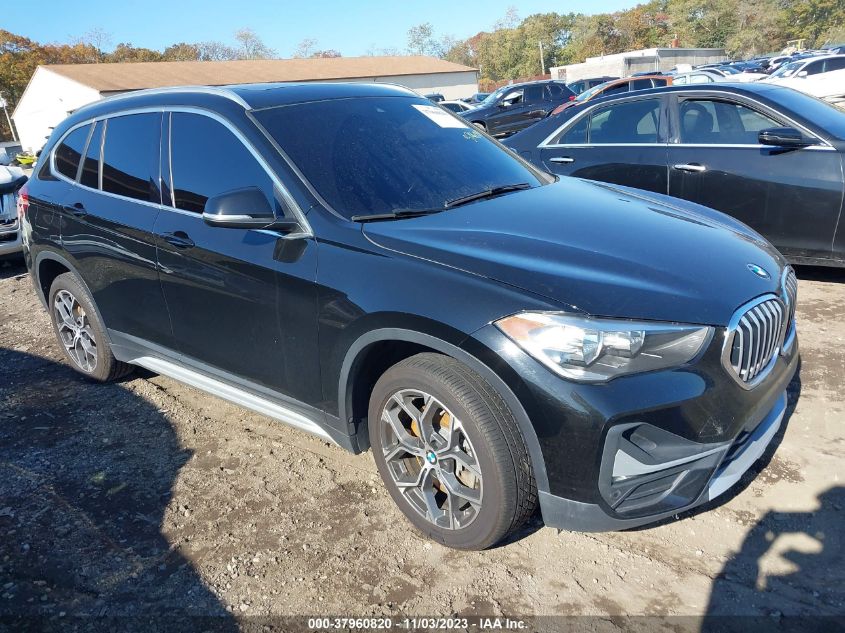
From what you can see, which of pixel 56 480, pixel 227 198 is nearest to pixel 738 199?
pixel 227 198

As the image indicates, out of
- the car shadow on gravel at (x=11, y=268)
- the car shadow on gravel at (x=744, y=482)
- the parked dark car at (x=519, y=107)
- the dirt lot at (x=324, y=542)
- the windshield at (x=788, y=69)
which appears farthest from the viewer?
the windshield at (x=788, y=69)

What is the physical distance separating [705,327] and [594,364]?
0.44 metres

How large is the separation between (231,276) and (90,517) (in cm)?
135

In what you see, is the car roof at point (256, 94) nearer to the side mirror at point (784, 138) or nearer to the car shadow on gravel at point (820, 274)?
the side mirror at point (784, 138)

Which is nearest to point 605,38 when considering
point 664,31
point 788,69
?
point 664,31

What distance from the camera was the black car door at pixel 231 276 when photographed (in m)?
2.92

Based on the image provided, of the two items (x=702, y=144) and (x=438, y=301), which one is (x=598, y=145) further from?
(x=438, y=301)

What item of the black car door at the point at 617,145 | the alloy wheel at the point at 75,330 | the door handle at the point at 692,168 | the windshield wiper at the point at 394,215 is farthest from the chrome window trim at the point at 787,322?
the alloy wheel at the point at 75,330

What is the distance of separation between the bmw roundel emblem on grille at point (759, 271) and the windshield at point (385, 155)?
125 cm

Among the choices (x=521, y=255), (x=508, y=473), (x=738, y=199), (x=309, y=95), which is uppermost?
(x=309, y=95)

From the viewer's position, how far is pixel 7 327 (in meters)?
6.20

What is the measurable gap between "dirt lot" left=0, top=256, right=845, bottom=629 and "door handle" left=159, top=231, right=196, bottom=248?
1181mm

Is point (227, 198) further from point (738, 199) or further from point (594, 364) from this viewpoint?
point (738, 199)

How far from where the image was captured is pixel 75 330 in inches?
181
